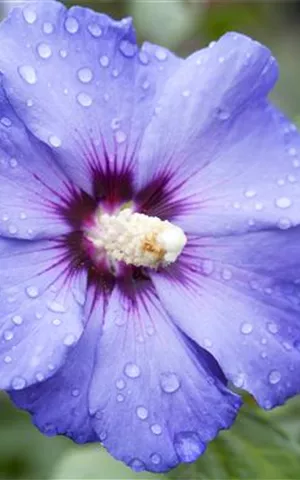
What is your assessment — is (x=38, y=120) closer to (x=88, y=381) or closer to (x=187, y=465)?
(x=88, y=381)

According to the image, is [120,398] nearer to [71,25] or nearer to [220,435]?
[220,435]

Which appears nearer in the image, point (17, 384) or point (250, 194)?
point (17, 384)

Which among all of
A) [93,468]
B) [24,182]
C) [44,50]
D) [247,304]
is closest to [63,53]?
[44,50]

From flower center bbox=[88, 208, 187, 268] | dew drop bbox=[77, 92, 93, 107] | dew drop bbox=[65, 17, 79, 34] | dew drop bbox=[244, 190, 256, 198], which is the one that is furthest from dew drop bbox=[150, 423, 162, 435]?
dew drop bbox=[65, 17, 79, 34]

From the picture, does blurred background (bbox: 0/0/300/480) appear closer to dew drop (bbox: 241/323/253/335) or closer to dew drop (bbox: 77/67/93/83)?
dew drop (bbox: 241/323/253/335)

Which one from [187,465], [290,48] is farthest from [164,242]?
[290,48]
